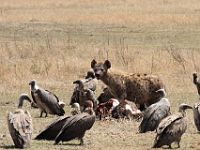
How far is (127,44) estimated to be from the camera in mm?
28953

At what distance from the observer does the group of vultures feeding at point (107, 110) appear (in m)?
11.6

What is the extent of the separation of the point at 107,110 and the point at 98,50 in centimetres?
1154

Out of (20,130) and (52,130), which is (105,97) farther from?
(20,130)

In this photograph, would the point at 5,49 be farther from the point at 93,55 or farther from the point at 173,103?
the point at 173,103

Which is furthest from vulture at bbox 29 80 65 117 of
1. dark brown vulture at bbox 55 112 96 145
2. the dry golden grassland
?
dark brown vulture at bbox 55 112 96 145

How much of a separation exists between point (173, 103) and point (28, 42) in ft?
40.6

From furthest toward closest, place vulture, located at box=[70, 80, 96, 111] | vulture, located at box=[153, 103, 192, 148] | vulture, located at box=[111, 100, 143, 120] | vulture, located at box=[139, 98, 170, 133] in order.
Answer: vulture, located at box=[70, 80, 96, 111] < vulture, located at box=[111, 100, 143, 120] < vulture, located at box=[139, 98, 170, 133] < vulture, located at box=[153, 103, 192, 148]

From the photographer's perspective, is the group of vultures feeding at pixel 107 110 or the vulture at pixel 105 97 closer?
the group of vultures feeding at pixel 107 110

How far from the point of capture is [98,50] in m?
26.4

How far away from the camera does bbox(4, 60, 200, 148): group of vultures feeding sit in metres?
11.6

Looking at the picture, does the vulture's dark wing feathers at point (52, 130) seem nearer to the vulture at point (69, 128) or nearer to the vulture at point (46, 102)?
the vulture at point (69, 128)

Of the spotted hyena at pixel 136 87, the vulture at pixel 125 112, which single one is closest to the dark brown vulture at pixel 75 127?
the vulture at pixel 125 112

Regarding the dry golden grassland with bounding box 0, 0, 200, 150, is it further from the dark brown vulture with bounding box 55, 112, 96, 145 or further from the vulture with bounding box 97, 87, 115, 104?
the vulture with bounding box 97, 87, 115, 104

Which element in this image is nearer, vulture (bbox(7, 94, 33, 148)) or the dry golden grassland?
vulture (bbox(7, 94, 33, 148))
